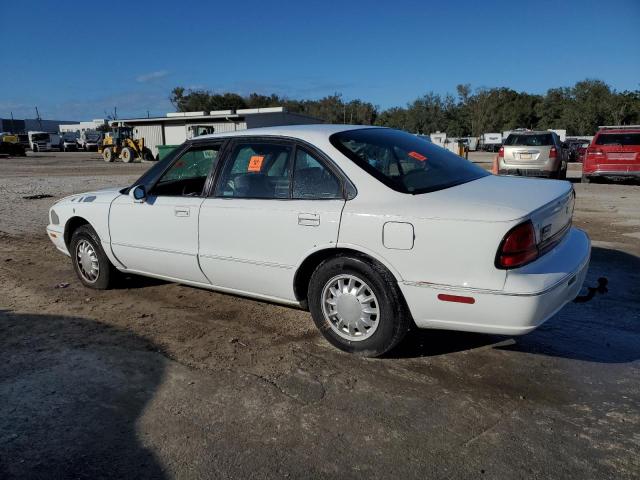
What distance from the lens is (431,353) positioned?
3715 mm

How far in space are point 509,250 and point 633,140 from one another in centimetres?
1422

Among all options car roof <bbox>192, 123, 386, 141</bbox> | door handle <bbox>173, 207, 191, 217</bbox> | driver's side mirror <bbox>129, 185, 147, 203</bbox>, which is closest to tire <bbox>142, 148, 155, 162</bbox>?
driver's side mirror <bbox>129, 185, 147, 203</bbox>

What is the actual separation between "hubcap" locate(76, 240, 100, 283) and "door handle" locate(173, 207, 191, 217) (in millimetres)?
1367

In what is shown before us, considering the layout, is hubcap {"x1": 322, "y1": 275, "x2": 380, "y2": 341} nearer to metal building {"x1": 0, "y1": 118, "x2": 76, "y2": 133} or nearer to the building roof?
the building roof

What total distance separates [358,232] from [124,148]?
123 feet

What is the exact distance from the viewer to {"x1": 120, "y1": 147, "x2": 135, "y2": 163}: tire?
37.0 metres

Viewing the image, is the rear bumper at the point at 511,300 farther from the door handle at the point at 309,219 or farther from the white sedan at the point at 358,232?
the door handle at the point at 309,219

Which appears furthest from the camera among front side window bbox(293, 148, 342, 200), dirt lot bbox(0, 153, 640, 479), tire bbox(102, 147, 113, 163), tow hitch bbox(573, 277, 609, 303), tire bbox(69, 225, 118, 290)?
tire bbox(102, 147, 113, 163)

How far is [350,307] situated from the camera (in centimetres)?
356

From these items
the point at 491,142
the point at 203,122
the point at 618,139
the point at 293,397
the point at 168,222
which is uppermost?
the point at 203,122

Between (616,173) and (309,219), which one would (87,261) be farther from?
(616,173)

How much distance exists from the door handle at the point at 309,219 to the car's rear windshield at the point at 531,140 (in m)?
12.7

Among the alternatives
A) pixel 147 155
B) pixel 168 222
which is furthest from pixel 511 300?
pixel 147 155

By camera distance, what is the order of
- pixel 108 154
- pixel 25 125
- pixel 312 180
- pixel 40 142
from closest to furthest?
1. pixel 312 180
2. pixel 108 154
3. pixel 40 142
4. pixel 25 125
